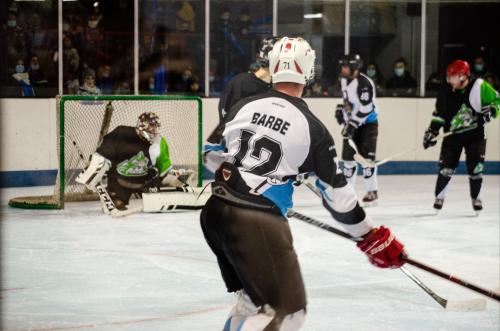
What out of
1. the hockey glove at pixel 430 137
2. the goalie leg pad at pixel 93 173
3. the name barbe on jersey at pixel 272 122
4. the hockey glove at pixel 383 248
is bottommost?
the goalie leg pad at pixel 93 173

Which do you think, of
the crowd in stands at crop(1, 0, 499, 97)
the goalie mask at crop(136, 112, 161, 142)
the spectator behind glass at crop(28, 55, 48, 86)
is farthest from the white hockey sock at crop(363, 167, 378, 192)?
the spectator behind glass at crop(28, 55, 48, 86)

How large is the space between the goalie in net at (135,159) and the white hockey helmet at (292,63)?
4773 mm

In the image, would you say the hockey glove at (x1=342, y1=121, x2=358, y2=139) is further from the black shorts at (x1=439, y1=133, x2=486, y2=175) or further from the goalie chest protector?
the goalie chest protector

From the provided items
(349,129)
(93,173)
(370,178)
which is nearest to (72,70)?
(93,173)

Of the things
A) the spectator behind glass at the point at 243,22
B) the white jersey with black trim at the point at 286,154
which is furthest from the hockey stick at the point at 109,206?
the white jersey with black trim at the point at 286,154

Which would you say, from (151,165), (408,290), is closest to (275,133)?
(408,290)

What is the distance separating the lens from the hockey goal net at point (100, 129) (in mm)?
7570

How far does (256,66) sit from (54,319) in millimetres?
2519

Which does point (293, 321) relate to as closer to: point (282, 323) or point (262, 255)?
point (282, 323)

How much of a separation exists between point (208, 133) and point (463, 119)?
321 centimetres

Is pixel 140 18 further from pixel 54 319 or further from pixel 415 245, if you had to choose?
pixel 54 319

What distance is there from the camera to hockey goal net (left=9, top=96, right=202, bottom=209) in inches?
298

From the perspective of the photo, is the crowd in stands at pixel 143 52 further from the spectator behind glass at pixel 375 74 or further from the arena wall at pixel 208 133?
the arena wall at pixel 208 133

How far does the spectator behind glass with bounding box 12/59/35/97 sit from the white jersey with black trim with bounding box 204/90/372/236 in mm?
6514
